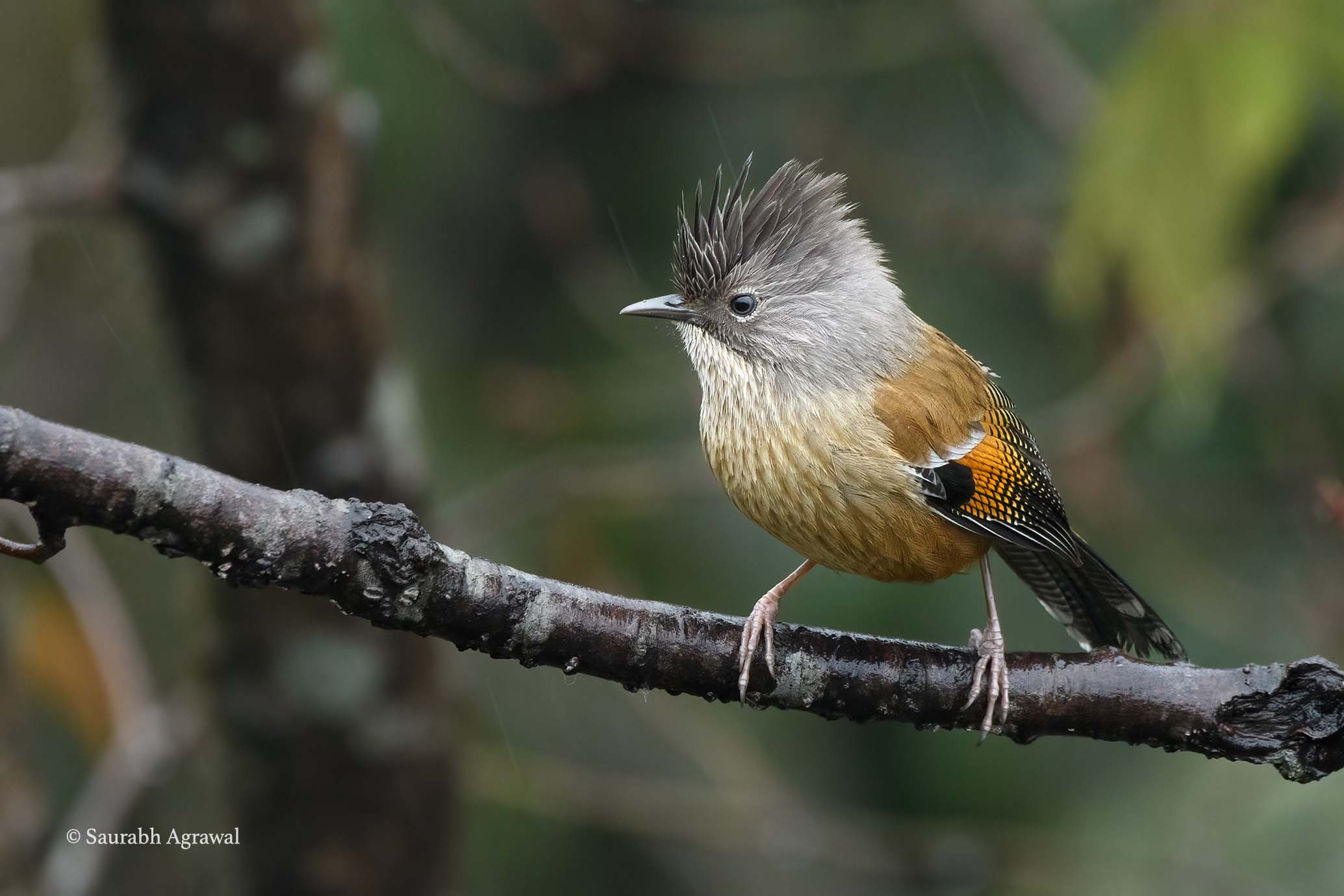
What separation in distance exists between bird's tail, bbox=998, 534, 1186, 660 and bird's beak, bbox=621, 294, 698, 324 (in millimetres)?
1026

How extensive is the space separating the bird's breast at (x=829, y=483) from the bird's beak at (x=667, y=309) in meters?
0.39

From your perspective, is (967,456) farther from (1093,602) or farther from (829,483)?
(1093,602)

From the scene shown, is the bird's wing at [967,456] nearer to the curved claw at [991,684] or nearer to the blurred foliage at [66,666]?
the curved claw at [991,684]

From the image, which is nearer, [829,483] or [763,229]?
[829,483]

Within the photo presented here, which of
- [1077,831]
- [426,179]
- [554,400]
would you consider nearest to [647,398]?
[554,400]

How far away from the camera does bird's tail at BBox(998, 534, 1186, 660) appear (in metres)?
3.50

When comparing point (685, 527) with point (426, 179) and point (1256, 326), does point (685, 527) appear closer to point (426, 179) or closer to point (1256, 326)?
point (426, 179)

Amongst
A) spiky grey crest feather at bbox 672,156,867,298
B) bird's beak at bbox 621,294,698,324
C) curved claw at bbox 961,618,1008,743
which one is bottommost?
curved claw at bbox 961,618,1008,743

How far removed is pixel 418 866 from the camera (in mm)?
4289

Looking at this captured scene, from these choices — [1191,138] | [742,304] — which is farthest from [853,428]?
[1191,138]

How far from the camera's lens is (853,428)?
127 inches

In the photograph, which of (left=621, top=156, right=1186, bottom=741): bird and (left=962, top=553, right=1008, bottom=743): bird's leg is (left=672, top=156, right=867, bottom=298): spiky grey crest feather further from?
(left=962, top=553, right=1008, bottom=743): bird's leg

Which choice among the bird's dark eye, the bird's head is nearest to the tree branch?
the bird's head

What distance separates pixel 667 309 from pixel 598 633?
1381 millimetres
